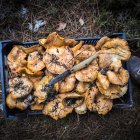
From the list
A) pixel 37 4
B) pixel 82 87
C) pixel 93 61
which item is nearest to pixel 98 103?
pixel 82 87

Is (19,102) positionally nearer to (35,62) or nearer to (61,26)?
(35,62)

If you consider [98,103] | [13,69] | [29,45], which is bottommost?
[98,103]

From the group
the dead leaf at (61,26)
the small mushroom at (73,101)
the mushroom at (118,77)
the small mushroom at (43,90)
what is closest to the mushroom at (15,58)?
the small mushroom at (43,90)

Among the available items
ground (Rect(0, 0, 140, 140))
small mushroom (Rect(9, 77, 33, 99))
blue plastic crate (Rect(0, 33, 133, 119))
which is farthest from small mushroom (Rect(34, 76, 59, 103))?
ground (Rect(0, 0, 140, 140))

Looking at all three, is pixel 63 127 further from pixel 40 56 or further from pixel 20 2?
pixel 20 2

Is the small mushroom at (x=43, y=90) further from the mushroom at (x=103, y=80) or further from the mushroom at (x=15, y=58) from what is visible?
the mushroom at (x=103, y=80)

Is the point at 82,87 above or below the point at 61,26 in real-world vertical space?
below

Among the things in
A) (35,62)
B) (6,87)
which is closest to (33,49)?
(35,62)

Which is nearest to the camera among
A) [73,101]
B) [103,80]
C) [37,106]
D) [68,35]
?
[103,80]
